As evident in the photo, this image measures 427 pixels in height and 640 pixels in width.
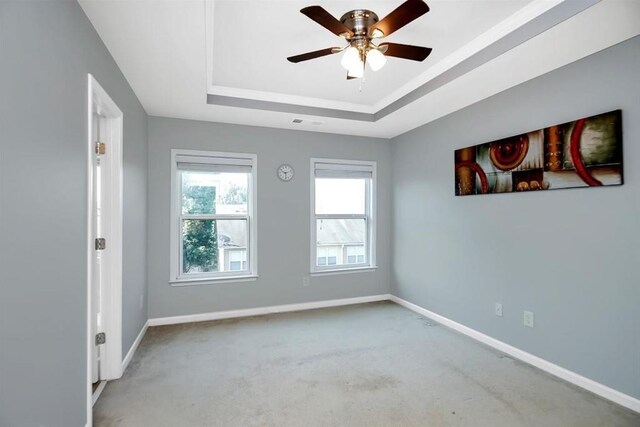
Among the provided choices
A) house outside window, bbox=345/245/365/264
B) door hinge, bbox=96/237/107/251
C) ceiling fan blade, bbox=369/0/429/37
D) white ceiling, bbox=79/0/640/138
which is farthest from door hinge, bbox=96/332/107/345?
house outside window, bbox=345/245/365/264

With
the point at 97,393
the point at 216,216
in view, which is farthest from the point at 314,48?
the point at 97,393

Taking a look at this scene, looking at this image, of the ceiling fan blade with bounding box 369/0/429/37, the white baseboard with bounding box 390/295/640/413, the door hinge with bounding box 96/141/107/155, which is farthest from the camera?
the door hinge with bounding box 96/141/107/155

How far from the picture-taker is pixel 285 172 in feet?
14.4

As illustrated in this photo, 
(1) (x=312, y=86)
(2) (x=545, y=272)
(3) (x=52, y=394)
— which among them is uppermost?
(1) (x=312, y=86)

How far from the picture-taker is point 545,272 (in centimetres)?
276

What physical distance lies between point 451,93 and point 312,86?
1374 millimetres

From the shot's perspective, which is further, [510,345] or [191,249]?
[191,249]

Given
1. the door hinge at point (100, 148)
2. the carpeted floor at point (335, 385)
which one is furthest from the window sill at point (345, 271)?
the door hinge at point (100, 148)

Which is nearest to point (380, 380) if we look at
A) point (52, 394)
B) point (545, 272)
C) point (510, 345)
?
point (510, 345)

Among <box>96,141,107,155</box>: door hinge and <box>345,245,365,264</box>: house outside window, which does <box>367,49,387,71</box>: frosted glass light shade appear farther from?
<box>345,245,365,264</box>: house outside window

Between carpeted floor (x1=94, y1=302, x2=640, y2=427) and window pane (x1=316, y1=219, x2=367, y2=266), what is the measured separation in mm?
1300

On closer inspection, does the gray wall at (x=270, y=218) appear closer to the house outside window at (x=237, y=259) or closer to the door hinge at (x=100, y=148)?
the house outside window at (x=237, y=259)

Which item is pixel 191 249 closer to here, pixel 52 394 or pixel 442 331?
pixel 52 394

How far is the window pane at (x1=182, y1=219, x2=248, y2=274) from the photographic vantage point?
13.3ft
